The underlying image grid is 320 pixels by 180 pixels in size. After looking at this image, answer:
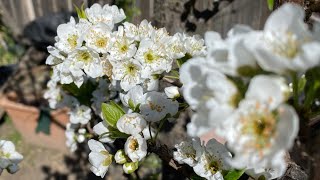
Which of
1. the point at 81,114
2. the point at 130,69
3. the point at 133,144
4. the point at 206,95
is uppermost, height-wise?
the point at 206,95

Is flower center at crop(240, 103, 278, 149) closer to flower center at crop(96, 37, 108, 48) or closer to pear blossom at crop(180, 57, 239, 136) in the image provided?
pear blossom at crop(180, 57, 239, 136)

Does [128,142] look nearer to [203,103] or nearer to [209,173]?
[209,173]

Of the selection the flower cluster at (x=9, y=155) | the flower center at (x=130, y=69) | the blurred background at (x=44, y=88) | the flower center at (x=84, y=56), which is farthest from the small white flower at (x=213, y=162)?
the blurred background at (x=44, y=88)

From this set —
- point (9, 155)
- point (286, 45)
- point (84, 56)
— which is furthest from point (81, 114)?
point (286, 45)

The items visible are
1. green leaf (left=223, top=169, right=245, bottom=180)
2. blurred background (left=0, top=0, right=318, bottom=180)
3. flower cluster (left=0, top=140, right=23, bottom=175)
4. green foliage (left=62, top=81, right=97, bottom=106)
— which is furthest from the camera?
blurred background (left=0, top=0, right=318, bottom=180)

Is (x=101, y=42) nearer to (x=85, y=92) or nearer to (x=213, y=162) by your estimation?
(x=213, y=162)

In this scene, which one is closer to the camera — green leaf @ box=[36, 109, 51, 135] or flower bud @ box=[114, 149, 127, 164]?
flower bud @ box=[114, 149, 127, 164]

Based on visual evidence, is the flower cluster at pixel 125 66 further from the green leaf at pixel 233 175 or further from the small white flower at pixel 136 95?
the green leaf at pixel 233 175

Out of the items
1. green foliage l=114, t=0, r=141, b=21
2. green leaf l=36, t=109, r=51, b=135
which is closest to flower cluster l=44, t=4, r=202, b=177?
green foliage l=114, t=0, r=141, b=21
